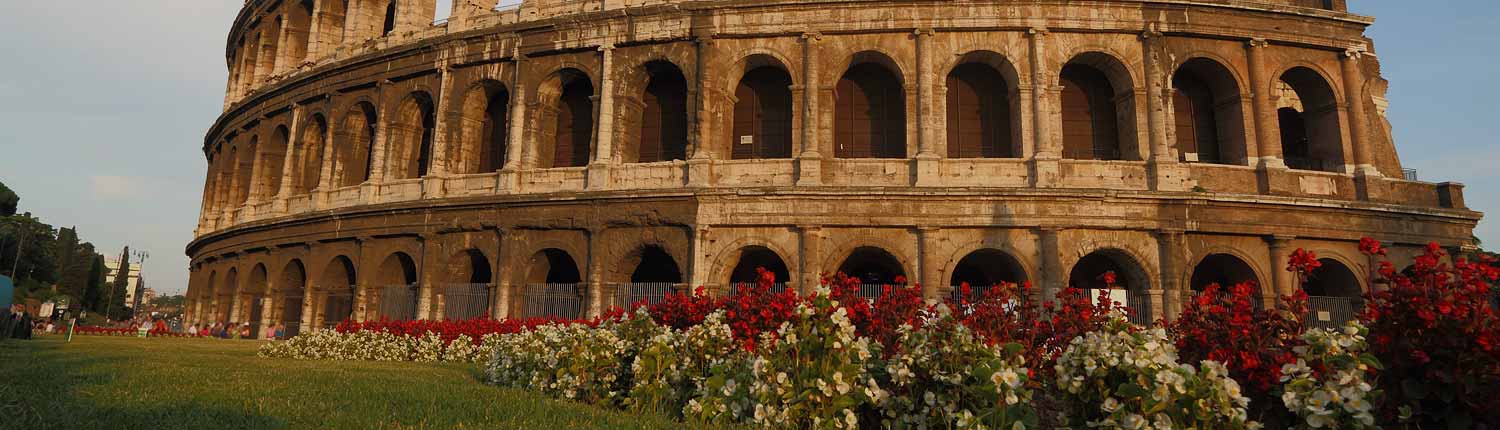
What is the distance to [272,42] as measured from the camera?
2764 cm

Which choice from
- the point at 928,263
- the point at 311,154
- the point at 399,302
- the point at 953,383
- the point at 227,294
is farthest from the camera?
the point at 227,294

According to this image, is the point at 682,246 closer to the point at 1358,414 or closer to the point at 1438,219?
the point at 1358,414

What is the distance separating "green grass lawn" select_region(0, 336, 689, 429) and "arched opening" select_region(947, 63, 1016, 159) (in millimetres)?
13238

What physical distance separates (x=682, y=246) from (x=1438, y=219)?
17267 millimetres

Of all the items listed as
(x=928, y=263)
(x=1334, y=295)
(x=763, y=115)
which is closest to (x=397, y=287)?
(x=763, y=115)

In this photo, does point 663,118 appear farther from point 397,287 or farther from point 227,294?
point 227,294

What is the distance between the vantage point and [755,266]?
18.6 metres

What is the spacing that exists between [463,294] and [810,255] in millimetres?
8860

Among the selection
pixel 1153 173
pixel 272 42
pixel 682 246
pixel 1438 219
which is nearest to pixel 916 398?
pixel 682 246

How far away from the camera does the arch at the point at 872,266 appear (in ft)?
55.7

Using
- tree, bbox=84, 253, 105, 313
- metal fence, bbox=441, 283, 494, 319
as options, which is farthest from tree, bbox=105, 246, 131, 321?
metal fence, bbox=441, 283, 494, 319

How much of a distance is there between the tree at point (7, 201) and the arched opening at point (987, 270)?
7198 centimetres

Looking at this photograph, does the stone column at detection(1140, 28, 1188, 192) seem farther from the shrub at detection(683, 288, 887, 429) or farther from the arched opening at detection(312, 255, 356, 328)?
the arched opening at detection(312, 255, 356, 328)

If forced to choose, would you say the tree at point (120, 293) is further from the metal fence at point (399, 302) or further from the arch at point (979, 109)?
the arch at point (979, 109)
